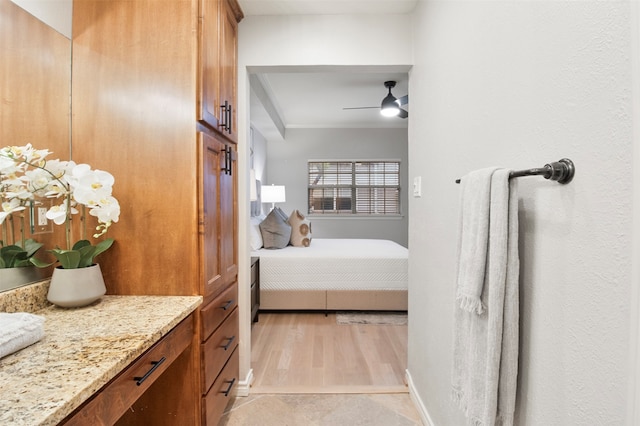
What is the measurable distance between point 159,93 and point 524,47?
1.36 metres

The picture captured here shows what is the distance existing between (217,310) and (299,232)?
7.87ft

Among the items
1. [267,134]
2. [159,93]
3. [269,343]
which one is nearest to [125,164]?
[159,93]

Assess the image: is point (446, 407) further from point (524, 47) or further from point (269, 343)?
point (269, 343)

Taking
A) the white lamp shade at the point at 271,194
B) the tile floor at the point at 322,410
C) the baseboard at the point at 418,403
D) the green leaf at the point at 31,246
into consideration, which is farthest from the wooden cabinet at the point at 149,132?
the white lamp shade at the point at 271,194

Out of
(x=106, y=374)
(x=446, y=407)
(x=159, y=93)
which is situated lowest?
(x=446, y=407)

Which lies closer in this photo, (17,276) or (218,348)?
(17,276)

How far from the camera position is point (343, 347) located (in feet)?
8.60

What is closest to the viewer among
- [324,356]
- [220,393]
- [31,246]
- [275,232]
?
[31,246]

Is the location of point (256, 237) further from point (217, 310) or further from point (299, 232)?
point (217, 310)

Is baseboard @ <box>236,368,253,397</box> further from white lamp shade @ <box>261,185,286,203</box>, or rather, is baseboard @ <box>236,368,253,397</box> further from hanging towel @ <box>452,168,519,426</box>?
white lamp shade @ <box>261,185,286,203</box>

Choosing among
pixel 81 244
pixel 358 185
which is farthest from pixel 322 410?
pixel 358 185

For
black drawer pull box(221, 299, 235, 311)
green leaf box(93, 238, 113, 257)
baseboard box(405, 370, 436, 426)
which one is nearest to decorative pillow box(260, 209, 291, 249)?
black drawer pull box(221, 299, 235, 311)

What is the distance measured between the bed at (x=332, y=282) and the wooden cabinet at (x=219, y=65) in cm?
175

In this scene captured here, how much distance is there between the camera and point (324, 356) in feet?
8.10
